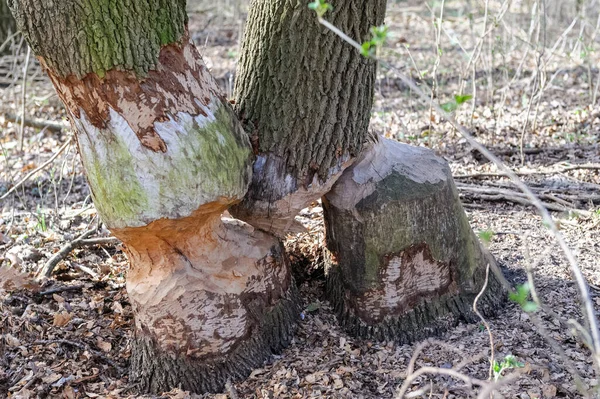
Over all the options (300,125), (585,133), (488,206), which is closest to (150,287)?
(300,125)

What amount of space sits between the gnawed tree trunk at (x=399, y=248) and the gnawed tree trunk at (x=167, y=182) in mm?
349

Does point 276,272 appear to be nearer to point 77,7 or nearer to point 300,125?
point 300,125

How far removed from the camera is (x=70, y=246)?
3725 millimetres

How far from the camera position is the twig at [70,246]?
358cm

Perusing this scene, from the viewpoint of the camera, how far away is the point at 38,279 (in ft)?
11.6

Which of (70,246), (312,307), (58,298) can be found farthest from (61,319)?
(312,307)

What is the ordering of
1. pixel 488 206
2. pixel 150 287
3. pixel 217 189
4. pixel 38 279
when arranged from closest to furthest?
1. pixel 217 189
2. pixel 150 287
3. pixel 38 279
4. pixel 488 206

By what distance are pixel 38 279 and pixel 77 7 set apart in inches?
73.0

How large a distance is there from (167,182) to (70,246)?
157 cm

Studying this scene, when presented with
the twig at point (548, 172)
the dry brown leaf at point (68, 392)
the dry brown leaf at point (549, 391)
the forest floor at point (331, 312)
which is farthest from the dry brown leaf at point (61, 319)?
the twig at point (548, 172)

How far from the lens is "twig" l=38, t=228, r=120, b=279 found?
11.7 ft

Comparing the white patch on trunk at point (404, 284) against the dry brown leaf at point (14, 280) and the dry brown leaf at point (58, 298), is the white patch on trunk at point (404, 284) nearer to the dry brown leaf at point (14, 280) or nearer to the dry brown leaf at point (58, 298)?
the dry brown leaf at point (58, 298)

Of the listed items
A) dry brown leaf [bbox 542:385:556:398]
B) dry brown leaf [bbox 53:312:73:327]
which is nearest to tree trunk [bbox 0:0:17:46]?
dry brown leaf [bbox 53:312:73:327]

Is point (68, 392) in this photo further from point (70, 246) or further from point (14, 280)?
point (70, 246)
